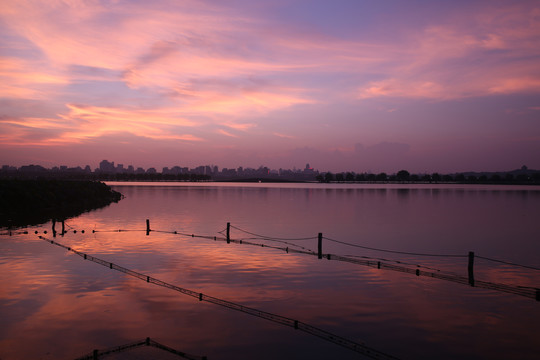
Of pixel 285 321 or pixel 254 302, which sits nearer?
pixel 285 321

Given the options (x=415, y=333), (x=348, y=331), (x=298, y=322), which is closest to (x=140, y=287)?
(x=298, y=322)

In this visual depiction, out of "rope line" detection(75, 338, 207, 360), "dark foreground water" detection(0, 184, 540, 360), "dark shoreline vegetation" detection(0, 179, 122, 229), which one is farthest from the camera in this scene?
"dark shoreline vegetation" detection(0, 179, 122, 229)

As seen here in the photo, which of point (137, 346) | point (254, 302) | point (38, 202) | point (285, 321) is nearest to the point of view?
point (137, 346)

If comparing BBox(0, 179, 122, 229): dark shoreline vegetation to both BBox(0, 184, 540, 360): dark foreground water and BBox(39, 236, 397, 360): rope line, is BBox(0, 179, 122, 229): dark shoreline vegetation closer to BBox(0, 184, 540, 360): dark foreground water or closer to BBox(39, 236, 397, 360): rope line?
BBox(0, 184, 540, 360): dark foreground water

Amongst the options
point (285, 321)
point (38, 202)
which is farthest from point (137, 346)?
point (38, 202)

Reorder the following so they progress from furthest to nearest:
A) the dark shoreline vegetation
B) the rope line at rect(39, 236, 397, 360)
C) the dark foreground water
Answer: the dark shoreline vegetation
the dark foreground water
the rope line at rect(39, 236, 397, 360)

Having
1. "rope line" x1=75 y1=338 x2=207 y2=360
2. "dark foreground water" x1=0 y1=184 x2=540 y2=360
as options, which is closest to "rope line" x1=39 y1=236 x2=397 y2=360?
"dark foreground water" x1=0 y1=184 x2=540 y2=360

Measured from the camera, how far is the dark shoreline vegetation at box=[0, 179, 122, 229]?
63.9 m

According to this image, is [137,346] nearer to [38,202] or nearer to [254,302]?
[254,302]

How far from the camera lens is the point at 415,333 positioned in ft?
60.6

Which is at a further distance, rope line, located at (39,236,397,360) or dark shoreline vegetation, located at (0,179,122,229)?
dark shoreline vegetation, located at (0,179,122,229)

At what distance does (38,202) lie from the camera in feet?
271

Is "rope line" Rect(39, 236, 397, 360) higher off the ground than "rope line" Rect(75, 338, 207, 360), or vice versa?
"rope line" Rect(75, 338, 207, 360)

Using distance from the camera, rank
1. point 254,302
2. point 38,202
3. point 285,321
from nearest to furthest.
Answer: point 285,321
point 254,302
point 38,202
